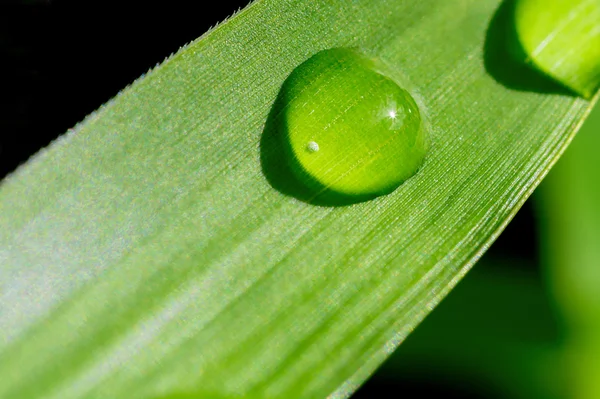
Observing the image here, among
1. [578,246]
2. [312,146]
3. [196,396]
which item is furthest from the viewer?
[578,246]

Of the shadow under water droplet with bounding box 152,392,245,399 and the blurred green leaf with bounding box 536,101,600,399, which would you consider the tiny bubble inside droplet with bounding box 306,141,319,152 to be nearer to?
the shadow under water droplet with bounding box 152,392,245,399

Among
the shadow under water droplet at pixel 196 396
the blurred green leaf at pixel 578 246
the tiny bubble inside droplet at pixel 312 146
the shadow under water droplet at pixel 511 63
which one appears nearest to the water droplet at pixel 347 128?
the tiny bubble inside droplet at pixel 312 146

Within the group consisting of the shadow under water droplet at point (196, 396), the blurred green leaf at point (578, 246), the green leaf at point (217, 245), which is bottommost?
the blurred green leaf at point (578, 246)

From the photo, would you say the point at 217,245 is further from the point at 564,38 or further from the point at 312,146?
the point at 564,38

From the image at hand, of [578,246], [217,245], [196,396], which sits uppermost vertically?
[217,245]

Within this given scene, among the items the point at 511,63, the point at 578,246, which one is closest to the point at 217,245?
the point at 511,63

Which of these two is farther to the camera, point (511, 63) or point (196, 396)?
point (511, 63)

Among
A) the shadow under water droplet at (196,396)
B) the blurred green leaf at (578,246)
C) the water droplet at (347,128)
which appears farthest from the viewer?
the blurred green leaf at (578,246)

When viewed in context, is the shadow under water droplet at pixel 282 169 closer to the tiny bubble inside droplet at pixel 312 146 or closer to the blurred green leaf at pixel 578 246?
the tiny bubble inside droplet at pixel 312 146
